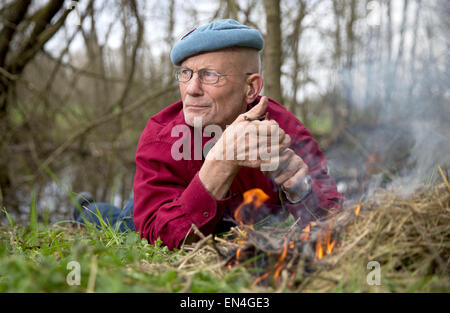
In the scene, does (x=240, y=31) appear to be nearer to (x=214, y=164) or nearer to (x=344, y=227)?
(x=214, y=164)

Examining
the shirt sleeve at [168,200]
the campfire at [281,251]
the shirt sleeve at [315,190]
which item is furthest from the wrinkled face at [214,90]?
the campfire at [281,251]

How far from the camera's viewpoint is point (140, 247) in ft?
7.02

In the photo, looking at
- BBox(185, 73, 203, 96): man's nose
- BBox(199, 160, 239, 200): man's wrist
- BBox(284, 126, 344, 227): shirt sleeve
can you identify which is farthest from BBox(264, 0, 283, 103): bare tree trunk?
BBox(199, 160, 239, 200): man's wrist

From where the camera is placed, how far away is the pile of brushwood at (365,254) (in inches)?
59.1

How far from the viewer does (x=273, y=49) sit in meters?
→ 4.41

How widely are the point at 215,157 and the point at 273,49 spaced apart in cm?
268

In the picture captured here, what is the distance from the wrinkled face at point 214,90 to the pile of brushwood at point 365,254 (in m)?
1.02

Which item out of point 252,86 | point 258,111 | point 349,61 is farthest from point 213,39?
point 349,61

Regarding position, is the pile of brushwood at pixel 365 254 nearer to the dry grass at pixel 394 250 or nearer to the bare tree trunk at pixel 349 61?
the dry grass at pixel 394 250

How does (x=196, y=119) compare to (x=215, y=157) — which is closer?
(x=215, y=157)

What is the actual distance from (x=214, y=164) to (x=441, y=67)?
1984mm

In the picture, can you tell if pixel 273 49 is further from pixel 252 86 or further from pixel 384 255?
pixel 384 255

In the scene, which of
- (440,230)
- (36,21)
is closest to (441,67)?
(440,230)

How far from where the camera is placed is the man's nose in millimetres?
2477
